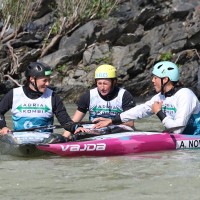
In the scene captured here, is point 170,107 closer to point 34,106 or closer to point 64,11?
point 34,106

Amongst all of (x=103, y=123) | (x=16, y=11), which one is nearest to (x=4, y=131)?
(x=103, y=123)

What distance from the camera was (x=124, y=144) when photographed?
859 centimetres

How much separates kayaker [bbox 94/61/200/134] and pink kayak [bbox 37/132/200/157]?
0.18 meters

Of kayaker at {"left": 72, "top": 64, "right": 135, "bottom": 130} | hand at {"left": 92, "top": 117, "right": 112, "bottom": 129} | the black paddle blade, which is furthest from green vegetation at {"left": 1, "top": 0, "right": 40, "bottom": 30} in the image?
the black paddle blade

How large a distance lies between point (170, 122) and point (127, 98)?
3.41 ft

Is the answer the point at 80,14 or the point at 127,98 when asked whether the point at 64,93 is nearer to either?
the point at 80,14

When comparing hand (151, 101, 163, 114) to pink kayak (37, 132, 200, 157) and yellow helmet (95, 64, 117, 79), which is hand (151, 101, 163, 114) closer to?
pink kayak (37, 132, 200, 157)

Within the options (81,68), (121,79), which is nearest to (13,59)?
(81,68)

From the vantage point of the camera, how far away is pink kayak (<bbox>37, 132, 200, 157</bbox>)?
8.30 metres

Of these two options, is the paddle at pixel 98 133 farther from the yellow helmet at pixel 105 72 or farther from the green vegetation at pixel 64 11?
the green vegetation at pixel 64 11

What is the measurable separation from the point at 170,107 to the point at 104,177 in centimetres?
233

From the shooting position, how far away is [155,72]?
891 cm

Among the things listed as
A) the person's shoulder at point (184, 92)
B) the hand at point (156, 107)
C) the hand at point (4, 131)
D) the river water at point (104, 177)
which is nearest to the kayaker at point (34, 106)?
the hand at point (4, 131)

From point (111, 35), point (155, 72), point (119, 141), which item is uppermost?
point (111, 35)
